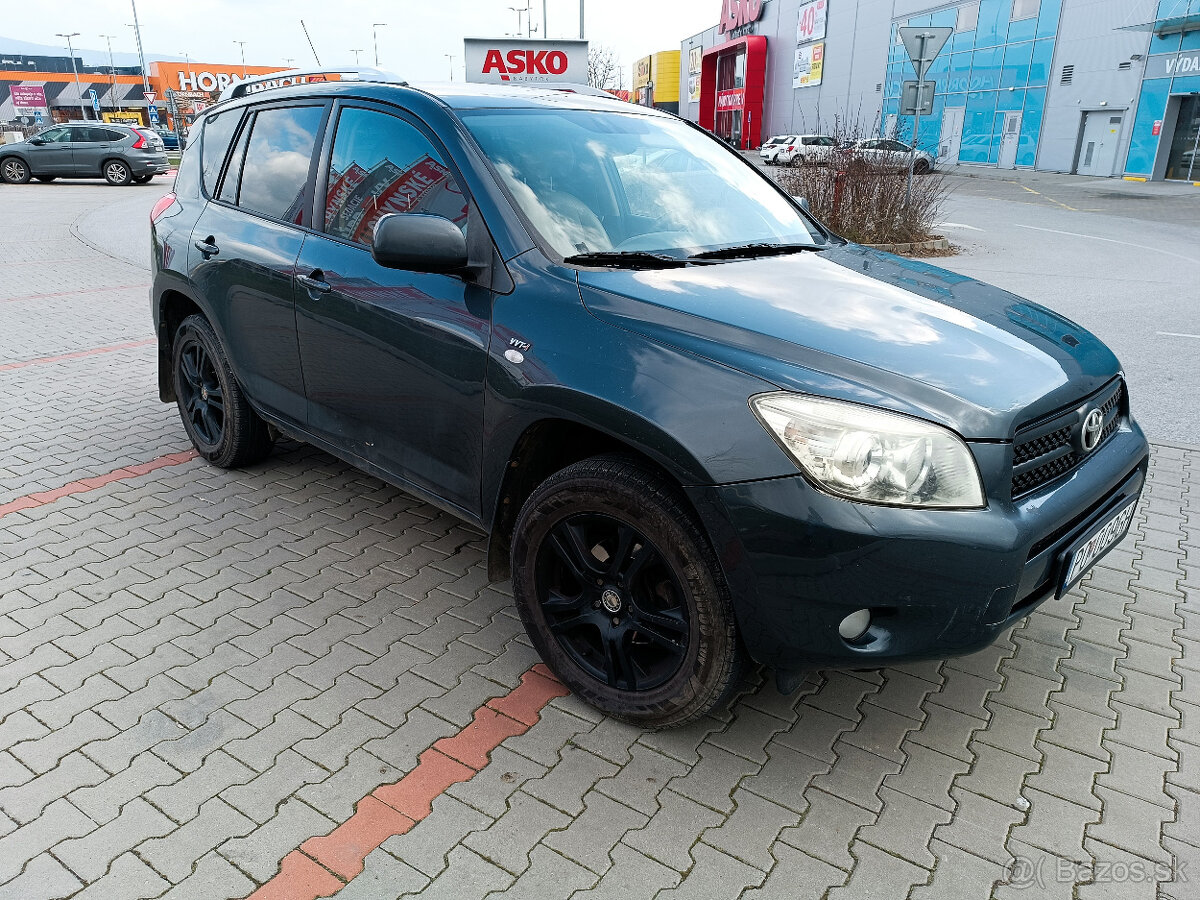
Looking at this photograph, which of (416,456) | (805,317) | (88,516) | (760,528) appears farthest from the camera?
(88,516)

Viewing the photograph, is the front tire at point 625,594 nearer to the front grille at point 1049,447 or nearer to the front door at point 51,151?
Answer: the front grille at point 1049,447

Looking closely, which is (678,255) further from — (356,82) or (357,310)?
(356,82)

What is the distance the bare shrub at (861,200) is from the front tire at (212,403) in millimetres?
10164

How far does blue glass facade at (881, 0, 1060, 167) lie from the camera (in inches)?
1283

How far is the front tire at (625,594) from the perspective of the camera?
238 centimetres

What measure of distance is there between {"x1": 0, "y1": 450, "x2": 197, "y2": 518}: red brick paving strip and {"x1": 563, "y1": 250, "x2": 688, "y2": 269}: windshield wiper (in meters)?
3.20

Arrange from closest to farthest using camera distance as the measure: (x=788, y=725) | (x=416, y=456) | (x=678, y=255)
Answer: (x=788, y=725) → (x=678, y=255) → (x=416, y=456)

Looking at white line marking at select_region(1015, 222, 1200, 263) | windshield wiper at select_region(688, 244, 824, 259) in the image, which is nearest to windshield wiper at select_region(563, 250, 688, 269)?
windshield wiper at select_region(688, 244, 824, 259)

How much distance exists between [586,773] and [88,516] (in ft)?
9.83

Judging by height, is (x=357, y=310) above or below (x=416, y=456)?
above

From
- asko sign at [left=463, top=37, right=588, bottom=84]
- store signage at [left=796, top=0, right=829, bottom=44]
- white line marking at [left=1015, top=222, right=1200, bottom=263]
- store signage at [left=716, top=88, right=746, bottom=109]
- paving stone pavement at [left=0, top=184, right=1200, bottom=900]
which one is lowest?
paving stone pavement at [left=0, top=184, right=1200, bottom=900]

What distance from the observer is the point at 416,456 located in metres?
3.20

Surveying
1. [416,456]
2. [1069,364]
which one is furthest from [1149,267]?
[416,456]

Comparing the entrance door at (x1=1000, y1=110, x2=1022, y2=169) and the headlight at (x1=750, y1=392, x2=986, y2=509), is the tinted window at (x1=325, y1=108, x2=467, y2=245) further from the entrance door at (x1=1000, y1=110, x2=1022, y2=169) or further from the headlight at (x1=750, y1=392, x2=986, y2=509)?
the entrance door at (x1=1000, y1=110, x2=1022, y2=169)
